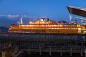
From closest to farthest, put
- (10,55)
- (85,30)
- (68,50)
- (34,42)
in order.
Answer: (10,55)
(68,50)
(34,42)
(85,30)

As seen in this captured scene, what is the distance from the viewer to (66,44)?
25.5 m

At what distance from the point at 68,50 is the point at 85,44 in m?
4.71

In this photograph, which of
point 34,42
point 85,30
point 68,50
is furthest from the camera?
point 85,30

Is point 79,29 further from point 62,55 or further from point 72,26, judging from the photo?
point 62,55

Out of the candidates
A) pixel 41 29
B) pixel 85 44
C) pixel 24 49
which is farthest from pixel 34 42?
pixel 41 29

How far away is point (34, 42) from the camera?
2675 cm

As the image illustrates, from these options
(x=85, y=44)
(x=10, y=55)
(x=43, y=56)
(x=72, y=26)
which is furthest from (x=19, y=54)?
(x=72, y=26)

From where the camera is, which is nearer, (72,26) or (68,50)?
(68,50)

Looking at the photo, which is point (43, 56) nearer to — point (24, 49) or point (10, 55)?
point (24, 49)

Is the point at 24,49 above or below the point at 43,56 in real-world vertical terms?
above

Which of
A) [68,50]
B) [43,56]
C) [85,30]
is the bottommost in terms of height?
[43,56]

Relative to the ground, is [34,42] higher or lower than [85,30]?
lower

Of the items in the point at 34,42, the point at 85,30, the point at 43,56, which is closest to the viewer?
the point at 43,56

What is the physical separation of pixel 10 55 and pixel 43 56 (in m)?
7.02
